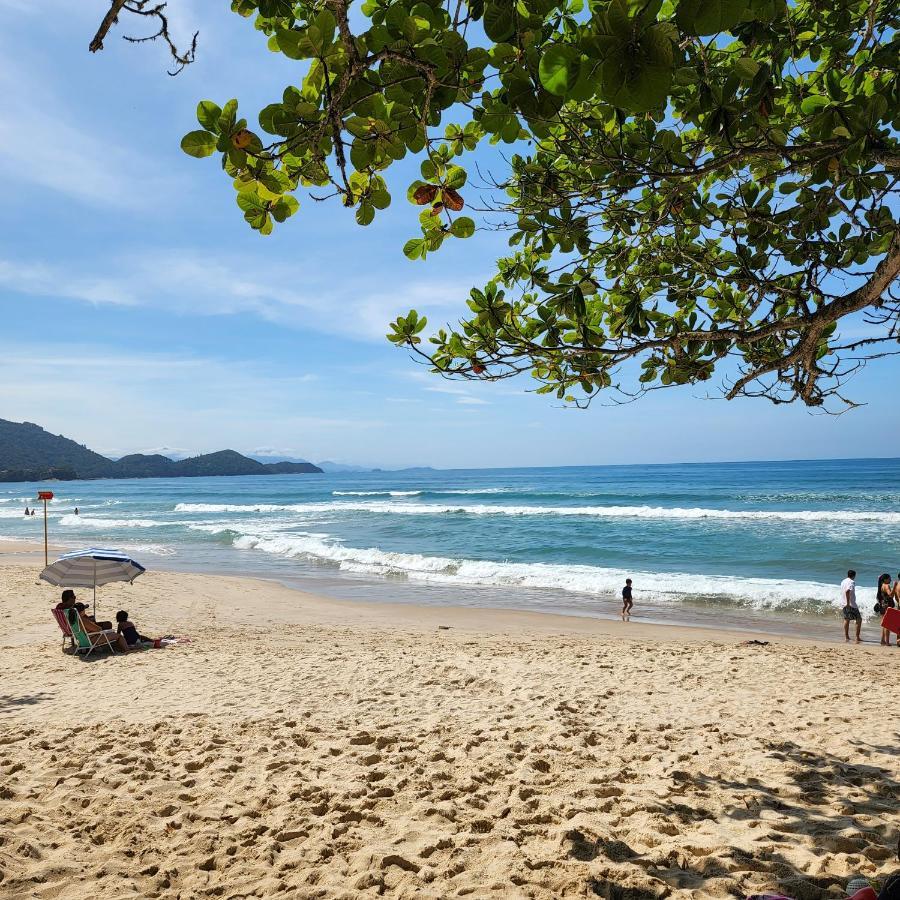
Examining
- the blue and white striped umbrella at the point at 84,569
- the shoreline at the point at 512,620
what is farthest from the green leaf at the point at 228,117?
the shoreline at the point at 512,620

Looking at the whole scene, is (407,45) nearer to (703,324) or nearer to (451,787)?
(703,324)

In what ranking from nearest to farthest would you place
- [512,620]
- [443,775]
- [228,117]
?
[228,117]
[443,775]
[512,620]

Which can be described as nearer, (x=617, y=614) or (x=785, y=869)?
(x=785, y=869)

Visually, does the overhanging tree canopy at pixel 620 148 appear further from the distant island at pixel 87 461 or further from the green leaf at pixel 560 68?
the distant island at pixel 87 461

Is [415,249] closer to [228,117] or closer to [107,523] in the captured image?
[228,117]

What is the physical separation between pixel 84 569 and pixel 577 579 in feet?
40.2

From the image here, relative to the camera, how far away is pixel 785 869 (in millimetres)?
3182

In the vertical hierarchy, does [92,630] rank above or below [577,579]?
above

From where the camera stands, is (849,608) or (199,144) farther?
(849,608)

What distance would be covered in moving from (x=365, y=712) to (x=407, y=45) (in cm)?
Result: 566

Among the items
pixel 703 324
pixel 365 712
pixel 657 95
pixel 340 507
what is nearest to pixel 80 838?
pixel 365 712

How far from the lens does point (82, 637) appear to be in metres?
8.67

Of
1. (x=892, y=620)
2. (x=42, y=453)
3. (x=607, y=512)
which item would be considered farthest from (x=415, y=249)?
(x=42, y=453)

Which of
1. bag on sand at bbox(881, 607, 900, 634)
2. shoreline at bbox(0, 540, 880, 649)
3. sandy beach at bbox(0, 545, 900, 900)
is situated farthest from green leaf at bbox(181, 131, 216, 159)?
bag on sand at bbox(881, 607, 900, 634)
